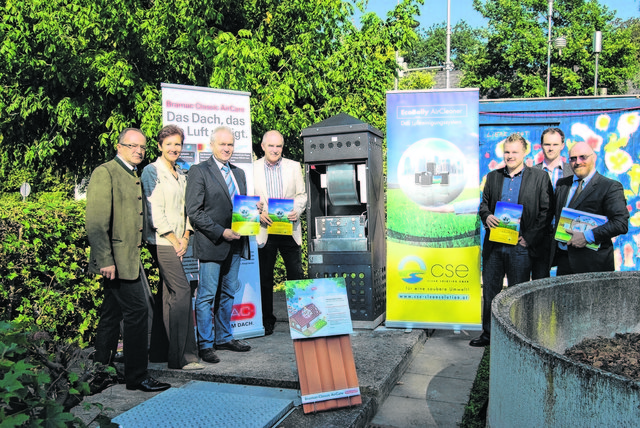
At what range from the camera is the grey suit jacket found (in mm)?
5402

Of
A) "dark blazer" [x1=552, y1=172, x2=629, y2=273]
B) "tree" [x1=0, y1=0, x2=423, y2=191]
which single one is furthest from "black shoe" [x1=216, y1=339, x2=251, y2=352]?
"tree" [x1=0, y1=0, x2=423, y2=191]

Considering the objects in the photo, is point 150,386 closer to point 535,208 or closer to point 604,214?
point 535,208

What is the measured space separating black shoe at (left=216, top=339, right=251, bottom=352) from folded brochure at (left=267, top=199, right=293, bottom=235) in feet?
3.63

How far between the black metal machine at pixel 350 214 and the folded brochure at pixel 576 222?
1.87m

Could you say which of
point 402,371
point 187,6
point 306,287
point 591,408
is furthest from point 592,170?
point 187,6

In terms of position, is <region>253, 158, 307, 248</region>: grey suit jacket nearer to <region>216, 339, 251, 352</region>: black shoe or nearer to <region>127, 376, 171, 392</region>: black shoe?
<region>216, 339, 251, 352</region>: black shoe

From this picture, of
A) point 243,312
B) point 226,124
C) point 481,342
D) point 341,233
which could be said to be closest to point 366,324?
point 341,233

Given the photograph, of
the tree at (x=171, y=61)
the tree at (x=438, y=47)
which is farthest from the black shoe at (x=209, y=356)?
the tree at (x=438, y=47)

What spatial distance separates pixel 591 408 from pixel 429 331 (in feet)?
12.8

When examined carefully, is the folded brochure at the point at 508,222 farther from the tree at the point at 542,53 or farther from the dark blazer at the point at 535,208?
the tree at the point at 542,53

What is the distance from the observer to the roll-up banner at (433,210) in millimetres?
5352

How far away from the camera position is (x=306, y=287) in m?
3.71

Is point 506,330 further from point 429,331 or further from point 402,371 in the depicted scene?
point 429,331

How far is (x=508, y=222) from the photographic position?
16.1 feet
